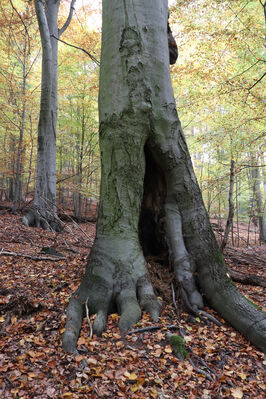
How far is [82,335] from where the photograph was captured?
88.0 inches

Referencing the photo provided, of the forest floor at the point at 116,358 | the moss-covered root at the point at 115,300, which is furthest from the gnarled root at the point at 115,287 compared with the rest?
the forest floor at the point at 116,358

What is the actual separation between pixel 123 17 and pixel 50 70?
5.61 meters

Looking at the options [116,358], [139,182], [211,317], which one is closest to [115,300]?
[116,358]

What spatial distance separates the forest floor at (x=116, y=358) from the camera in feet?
5.62

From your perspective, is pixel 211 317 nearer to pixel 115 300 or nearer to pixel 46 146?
pixel 115 300

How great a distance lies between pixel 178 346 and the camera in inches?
84.1

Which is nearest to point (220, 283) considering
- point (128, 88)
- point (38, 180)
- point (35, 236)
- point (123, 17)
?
point (128, 88)

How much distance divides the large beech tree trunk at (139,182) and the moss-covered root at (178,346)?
14.9 inches

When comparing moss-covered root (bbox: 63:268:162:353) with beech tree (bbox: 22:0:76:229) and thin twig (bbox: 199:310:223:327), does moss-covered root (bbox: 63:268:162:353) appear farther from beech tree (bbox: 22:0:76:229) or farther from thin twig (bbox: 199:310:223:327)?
beech tree (bbox: 22:0:76:229)

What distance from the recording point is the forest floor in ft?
5.62

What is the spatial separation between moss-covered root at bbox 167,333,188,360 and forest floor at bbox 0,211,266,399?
0.04m

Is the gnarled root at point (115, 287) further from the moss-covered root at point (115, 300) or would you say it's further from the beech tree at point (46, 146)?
the beech tree at point (46, 146)

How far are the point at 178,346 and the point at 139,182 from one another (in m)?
1.78

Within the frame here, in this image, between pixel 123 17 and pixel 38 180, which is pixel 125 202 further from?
pixel 38 180
